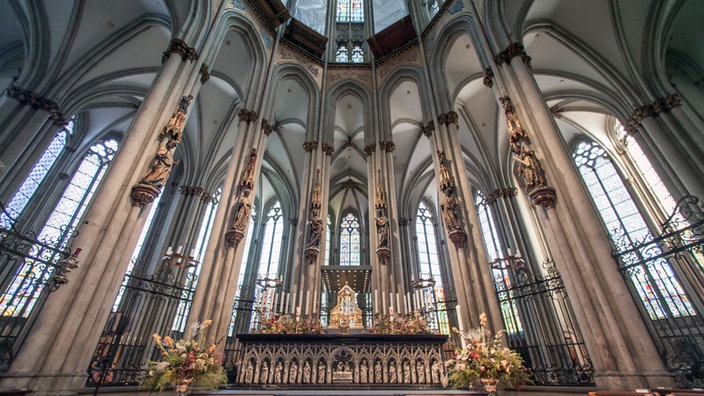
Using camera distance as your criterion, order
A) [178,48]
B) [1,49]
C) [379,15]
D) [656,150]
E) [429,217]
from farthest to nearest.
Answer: [429,217] → [379,15] → [1,49] → [656,150] → [178,48]

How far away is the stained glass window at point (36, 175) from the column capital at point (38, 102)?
2.15ft

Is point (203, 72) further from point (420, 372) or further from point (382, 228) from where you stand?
point (420, 372)

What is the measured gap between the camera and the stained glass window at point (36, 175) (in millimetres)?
11250

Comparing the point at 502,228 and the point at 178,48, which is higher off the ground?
the point at 178,48

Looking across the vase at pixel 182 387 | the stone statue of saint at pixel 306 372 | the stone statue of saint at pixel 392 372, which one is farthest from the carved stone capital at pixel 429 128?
the vase at pixel 182 387

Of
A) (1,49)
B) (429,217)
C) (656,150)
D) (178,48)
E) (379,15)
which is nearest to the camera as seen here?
(178,48)

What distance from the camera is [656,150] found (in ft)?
33.9

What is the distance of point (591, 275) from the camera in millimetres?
5285

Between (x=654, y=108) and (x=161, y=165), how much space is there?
50.4 ft

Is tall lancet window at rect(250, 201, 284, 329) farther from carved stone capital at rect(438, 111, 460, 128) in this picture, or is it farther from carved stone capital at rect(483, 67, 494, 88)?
carved stone capital at rect(483, 67, 494, 88)

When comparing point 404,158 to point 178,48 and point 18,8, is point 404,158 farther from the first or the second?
point 18,8

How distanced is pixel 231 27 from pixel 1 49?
9.36 meters

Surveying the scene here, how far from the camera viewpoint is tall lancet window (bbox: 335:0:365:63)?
1636 centimetres

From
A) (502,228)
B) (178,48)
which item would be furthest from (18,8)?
(502,228)
